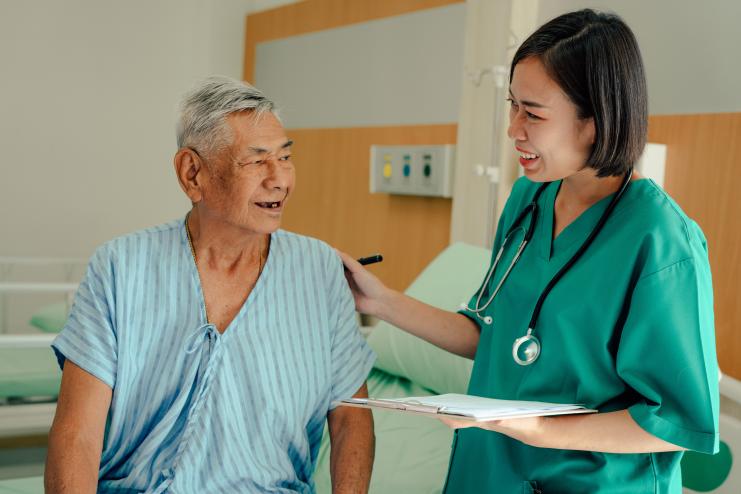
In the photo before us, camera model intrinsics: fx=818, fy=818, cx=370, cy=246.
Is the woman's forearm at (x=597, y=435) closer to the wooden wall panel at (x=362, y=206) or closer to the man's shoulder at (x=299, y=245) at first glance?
the man's shoulder at (x=299, y=245)

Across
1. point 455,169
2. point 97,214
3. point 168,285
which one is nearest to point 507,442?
point 168,285

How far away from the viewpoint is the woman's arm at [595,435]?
1184 millimetres

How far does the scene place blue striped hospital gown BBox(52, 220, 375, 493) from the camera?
145 centimetres

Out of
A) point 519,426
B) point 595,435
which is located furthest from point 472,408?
point 595,435

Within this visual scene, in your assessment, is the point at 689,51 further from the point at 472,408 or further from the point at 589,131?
the point at 472,408

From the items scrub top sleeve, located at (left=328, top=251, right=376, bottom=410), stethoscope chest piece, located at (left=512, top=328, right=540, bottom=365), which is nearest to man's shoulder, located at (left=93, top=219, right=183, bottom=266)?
scrub top sleeve, located at (left=328, top=251, right=376, bottom=410)

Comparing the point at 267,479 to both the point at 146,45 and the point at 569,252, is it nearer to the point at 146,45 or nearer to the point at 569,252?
the point at 569,252

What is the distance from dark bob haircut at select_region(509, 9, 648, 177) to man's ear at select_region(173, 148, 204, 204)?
65cm

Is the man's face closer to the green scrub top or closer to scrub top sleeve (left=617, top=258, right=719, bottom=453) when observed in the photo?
the green scrub top

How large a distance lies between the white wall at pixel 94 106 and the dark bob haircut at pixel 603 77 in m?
3.42

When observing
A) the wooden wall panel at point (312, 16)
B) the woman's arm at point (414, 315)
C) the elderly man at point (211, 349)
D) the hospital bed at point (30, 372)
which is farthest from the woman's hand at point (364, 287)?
the wooden wall panel at point (312, 16)

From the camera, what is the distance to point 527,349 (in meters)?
1.32

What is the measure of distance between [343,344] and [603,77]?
0.72 metres

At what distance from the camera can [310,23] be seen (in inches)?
153
